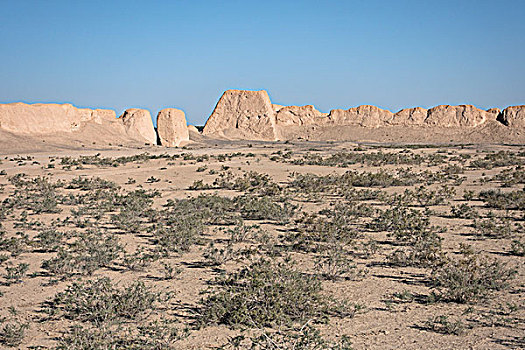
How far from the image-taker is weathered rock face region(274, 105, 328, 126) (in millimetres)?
82125

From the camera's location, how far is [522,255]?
8.03m

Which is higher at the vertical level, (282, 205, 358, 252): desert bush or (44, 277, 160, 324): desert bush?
(282, 205, 358, 252): desert bush

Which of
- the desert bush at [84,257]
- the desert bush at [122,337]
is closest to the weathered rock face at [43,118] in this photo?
the desert bush at [84,257]

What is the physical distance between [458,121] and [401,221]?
249 feet

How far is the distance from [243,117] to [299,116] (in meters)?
16.5

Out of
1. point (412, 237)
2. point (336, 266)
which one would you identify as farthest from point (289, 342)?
point (412, 237)

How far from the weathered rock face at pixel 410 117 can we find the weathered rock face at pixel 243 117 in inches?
1020

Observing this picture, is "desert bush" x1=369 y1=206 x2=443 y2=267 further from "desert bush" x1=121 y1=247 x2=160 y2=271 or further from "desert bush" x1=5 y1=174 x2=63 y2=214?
"desert bush" x1=5 y1=174 x2=63 y2=214

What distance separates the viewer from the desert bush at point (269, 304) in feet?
17.4

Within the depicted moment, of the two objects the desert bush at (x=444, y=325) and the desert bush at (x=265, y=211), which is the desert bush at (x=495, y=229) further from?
the desert bush at (x=444, y=325)

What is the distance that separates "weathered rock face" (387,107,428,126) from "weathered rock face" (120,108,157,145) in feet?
154

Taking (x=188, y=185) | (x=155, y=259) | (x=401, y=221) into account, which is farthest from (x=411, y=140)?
(x=155, y=259)

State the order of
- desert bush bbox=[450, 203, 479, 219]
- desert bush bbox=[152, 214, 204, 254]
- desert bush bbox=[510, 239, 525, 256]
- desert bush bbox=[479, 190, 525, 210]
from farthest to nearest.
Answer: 1. desert bush bbox=[479, 190, 525, 210]
2. desert bush bbox=[450, 203, 479, 219]
3. desert bush bbox=[152, 214, 204, 254]
4. desert bush bbox=[510, 239, 525, 256]

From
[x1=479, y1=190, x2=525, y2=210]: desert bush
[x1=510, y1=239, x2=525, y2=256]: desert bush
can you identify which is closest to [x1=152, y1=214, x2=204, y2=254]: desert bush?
[x1=510, y1=239, x2=525, y2=256]: desert bush
